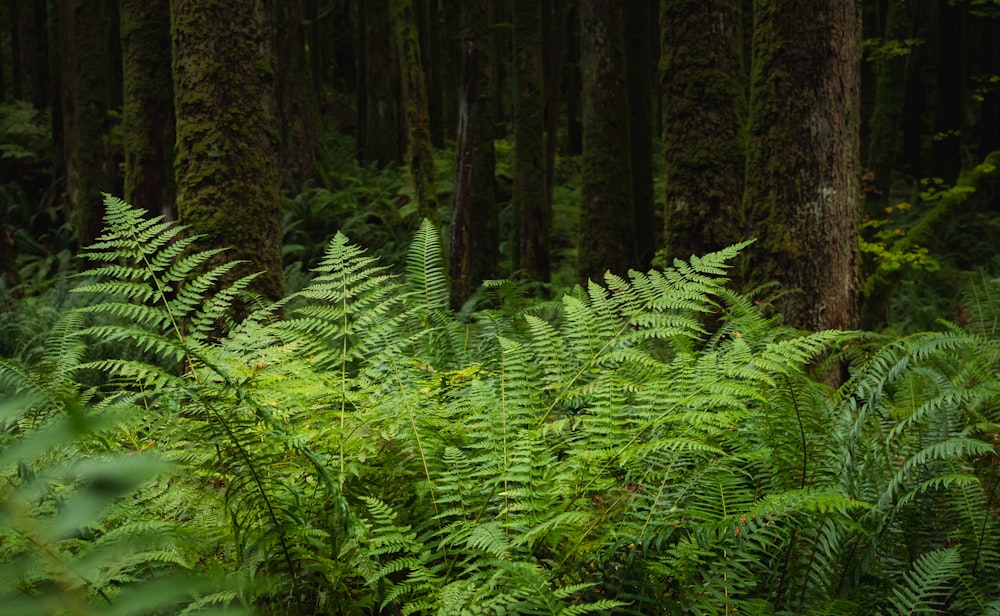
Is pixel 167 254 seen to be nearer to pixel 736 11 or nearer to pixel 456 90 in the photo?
pixel 736 11

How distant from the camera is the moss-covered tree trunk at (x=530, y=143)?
1227cm

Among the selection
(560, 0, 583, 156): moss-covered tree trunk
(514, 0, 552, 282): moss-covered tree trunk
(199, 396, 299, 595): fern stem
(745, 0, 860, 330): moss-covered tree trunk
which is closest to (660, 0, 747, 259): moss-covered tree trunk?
(745, 0, 860, 330): moss-covered tree trunk

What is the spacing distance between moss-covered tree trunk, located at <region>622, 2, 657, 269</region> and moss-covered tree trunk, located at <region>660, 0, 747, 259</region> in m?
5.68

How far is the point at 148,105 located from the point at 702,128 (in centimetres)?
567

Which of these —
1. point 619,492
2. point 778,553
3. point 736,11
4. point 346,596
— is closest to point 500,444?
point 619,492

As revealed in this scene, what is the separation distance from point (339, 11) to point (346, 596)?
134ft

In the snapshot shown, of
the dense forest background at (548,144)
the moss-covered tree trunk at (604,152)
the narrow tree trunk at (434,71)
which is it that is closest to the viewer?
the dense forest background at (548,144)

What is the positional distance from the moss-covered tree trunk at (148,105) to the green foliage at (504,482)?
5405mm

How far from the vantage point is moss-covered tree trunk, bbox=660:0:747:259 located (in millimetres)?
6562

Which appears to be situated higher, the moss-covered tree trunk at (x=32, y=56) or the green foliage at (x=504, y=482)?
the moss-covered tree trunk at (x=32, y=56)

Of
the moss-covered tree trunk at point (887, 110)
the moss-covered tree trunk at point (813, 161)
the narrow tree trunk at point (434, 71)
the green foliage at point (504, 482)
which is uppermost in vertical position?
the narrow tree trunk at point (434, 71)

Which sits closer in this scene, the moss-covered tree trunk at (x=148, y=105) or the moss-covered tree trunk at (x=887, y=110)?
the moss-covered tree trunk at (x=148, y=105)

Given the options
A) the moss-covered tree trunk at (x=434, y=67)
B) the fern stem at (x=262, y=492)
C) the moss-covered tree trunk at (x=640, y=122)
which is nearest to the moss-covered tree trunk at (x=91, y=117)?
the moss-covered tree trunk at (x=640, y=122)

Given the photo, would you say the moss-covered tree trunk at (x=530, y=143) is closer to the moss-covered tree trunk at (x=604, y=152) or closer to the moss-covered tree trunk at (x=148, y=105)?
the moss-covered tree trunk at (x=604, y=152)
